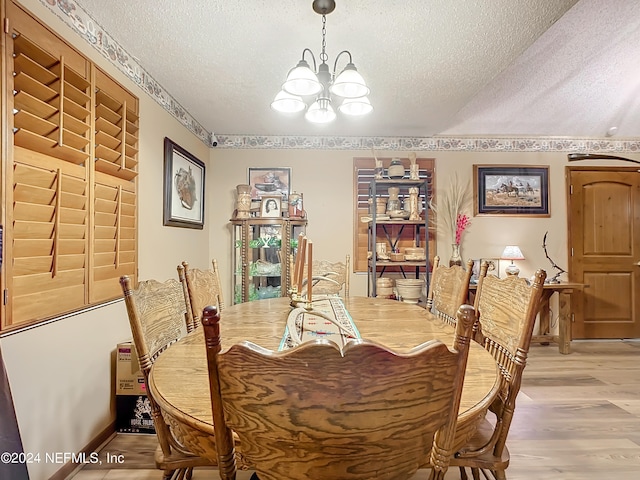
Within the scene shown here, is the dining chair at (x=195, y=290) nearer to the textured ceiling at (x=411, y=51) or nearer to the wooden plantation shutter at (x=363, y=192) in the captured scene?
the textured ceiling at (x=411, y=51)

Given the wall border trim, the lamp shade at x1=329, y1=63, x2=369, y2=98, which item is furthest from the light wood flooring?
the wall border trim

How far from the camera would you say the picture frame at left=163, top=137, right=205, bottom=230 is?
107 inches

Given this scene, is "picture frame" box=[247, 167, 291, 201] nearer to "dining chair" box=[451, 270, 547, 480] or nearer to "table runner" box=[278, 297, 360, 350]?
"table runner" box=[278, 297, 360, 350]

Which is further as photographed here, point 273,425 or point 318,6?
point 318,6

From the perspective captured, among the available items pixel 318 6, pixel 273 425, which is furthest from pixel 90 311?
pixel 318 6

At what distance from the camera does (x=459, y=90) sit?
260cm

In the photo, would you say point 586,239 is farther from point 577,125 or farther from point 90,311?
point 90,311

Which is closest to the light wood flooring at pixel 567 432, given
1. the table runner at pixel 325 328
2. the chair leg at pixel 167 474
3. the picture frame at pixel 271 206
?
the chair leg at pixel 167 474

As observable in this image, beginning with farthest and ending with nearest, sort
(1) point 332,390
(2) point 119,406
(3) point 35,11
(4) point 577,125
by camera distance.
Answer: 1. (4) point 577,125
2. (2) point 119,406
3. (3) point 35,11
4. (1) point 332,390

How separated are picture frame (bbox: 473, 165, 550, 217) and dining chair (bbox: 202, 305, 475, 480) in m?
3.68

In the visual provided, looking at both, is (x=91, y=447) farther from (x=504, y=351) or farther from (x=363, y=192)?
(x=363, y=192)

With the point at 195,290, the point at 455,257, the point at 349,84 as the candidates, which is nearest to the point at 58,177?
the point at 195,290

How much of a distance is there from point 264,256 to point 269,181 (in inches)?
35.2

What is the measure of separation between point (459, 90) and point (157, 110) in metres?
2.33
